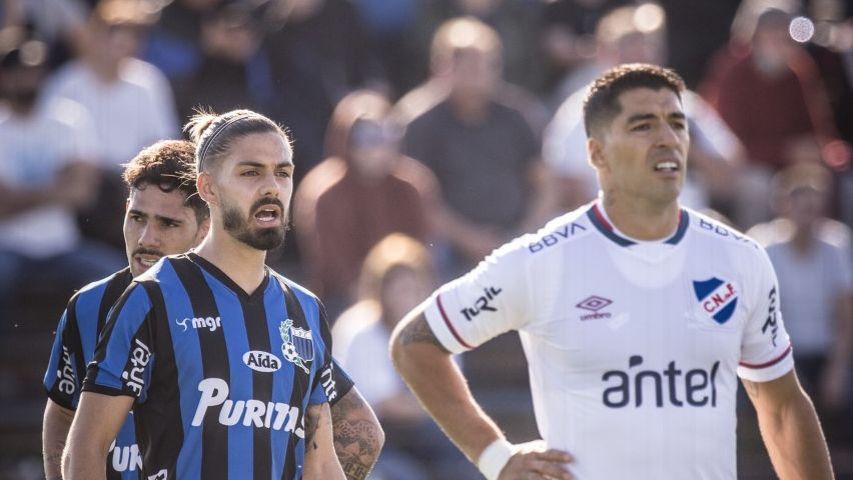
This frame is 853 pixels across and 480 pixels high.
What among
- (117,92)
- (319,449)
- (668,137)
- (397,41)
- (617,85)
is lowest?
(319,449)

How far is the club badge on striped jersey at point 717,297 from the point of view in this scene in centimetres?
573

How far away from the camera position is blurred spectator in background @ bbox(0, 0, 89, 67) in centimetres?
1209

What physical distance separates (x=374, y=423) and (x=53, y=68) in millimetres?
7561

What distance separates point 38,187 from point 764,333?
658 cm

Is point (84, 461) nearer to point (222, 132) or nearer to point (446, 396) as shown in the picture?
point (222, 132)

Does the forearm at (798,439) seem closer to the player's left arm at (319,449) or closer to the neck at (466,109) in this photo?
the player's left arm at (319,449)

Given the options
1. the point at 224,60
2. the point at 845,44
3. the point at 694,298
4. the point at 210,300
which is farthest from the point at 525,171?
the point at 210,300

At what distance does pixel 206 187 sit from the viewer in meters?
4.95

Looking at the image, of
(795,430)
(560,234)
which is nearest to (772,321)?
(795,430)

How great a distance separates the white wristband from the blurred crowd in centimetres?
425

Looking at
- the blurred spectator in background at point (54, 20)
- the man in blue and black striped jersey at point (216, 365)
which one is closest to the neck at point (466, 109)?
the blurred spectator in background at point (54, 20)

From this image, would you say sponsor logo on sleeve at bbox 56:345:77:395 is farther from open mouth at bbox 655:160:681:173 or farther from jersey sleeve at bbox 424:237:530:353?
open mouth at bbox 655:160:681:173

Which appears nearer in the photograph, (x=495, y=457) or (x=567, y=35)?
(x=495, y=457)

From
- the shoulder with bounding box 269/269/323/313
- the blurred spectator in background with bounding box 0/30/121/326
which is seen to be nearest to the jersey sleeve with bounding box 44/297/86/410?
the shoulder with bounding box 269/269/323/313
